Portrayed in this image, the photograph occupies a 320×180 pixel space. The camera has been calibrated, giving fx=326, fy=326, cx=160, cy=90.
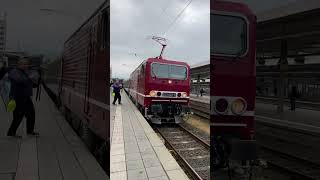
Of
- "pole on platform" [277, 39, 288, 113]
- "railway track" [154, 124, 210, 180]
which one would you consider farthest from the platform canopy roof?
"railway track" [154, 124, 210, 180]

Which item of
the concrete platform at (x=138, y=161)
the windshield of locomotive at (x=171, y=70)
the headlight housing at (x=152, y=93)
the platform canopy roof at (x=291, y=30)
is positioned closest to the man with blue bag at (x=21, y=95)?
the concrete platform at (x=138, y=161)

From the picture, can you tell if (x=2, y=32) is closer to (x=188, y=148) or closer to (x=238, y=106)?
(x=238, y=106)

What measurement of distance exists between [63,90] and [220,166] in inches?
41.3

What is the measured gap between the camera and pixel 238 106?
134 centimetres

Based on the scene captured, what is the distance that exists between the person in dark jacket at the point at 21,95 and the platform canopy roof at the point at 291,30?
102 cm

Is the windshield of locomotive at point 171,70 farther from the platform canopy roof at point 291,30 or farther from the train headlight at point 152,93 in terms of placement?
the platform canopy roof at point 291,30

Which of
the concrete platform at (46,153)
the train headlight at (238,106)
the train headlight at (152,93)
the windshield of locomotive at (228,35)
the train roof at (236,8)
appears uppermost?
the train roof at (236,8)

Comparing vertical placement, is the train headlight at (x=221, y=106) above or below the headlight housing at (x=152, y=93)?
above

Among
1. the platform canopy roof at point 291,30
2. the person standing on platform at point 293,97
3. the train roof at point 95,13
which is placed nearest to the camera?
the platform canopy roof at point 291,30

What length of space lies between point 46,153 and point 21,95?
11.2 inches

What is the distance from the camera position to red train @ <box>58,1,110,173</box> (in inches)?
61.8

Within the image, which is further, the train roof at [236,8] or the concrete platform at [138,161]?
the concrete platform at [138,161]

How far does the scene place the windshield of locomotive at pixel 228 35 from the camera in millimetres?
1296

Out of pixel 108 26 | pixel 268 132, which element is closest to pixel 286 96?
pixel 268 132
